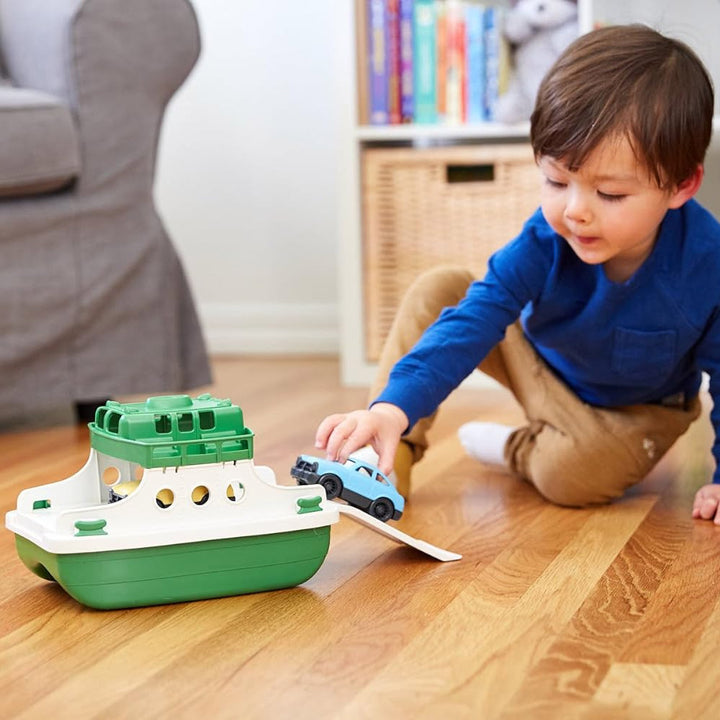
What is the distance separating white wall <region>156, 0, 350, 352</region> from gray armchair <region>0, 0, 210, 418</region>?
0.82 metres

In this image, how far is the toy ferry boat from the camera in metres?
0.91

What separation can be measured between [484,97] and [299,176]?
61 cm

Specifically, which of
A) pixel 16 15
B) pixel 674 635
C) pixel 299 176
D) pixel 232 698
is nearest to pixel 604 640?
pixel 674 635

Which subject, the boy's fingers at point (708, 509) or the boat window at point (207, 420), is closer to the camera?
the boat window at point (207, 420)

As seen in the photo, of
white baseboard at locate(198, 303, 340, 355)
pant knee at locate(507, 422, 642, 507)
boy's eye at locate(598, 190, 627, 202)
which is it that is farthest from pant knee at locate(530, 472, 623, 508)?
white baseboard at locate(198, 303, 340, 355)

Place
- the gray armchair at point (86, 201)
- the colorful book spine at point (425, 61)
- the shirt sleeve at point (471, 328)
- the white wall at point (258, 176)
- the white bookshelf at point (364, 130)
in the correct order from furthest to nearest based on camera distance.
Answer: the white wall at point (258, 176), the colorful book spine at point (425, 61), the white bookshelf at point (364, 130), the gray armchair at point (86, 201), the shirt sleeve at point (471, 328)

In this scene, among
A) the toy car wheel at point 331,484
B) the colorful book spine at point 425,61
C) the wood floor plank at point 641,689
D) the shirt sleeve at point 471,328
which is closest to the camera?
the wood floor plank at point 641,689

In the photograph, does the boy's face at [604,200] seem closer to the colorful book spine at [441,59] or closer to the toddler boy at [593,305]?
the toddler boy at [593,305]

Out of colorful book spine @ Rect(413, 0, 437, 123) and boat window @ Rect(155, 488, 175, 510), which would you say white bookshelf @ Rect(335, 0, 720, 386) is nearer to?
colorful book spine @ Rect(413, 0, 437, 123)

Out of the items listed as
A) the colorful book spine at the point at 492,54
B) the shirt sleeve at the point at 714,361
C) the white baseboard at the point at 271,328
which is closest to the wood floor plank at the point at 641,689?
the shirt sleeve at the point at 714,361

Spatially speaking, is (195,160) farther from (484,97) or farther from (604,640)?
(604,640)

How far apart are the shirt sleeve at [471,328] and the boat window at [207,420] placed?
0.22 metres

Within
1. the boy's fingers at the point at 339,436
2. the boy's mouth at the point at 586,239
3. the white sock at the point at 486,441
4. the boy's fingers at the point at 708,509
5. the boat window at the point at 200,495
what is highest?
the boy's mouth at the point at 586,239

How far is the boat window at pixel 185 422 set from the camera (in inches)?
A: 37.1
